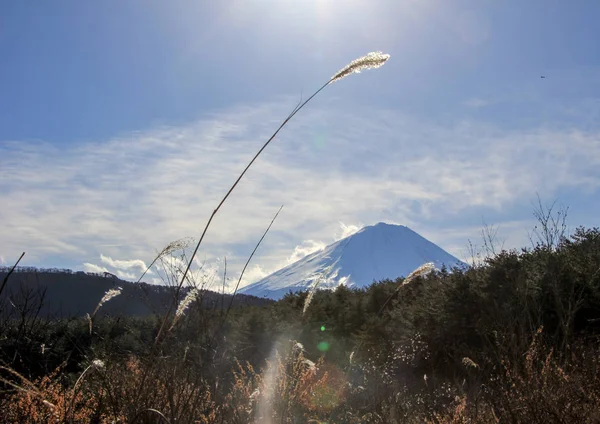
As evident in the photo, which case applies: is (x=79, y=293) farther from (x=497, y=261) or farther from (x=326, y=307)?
(x=497, y=261)

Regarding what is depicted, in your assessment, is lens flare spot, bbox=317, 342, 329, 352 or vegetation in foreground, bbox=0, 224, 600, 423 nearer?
vegetation in foreground, bbox=0, 224, 600, 423

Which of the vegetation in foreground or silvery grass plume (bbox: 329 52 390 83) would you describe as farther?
the vegetation in foreground

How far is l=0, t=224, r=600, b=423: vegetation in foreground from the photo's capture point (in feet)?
13.8

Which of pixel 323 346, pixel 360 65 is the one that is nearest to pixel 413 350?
pixel 323 346

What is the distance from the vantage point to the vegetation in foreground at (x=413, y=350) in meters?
4.20

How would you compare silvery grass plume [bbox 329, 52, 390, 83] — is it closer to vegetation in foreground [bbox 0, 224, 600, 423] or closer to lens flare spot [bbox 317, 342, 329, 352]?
vegetation in foreground [bbox 0, 224, 600, 423]

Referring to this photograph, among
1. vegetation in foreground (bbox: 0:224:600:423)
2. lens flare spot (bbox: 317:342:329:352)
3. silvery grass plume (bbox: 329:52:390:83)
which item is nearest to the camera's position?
silvery grass plume (bbox: 329:52:390:83)

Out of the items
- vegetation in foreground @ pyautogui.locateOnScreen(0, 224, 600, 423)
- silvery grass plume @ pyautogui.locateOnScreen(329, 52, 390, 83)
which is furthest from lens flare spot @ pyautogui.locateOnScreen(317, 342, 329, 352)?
silvery grass plume @ pyautogui.locateOnScreen(329, 52, 390, 83)

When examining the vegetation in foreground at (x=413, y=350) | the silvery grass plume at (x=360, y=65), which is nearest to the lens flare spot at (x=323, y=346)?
the vegetation in foreground at (x=413, y=350)

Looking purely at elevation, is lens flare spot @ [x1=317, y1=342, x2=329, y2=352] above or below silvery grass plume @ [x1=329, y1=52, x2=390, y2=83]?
below

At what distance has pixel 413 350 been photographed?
11.1 metres

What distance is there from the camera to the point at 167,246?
229 centimetres

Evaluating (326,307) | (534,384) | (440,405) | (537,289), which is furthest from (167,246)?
(326,307)

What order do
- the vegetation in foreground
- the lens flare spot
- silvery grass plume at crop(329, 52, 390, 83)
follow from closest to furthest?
silvery grass plume at crop(329, 52, 390, 83), the vegetation in foreground, the lens flare spot
